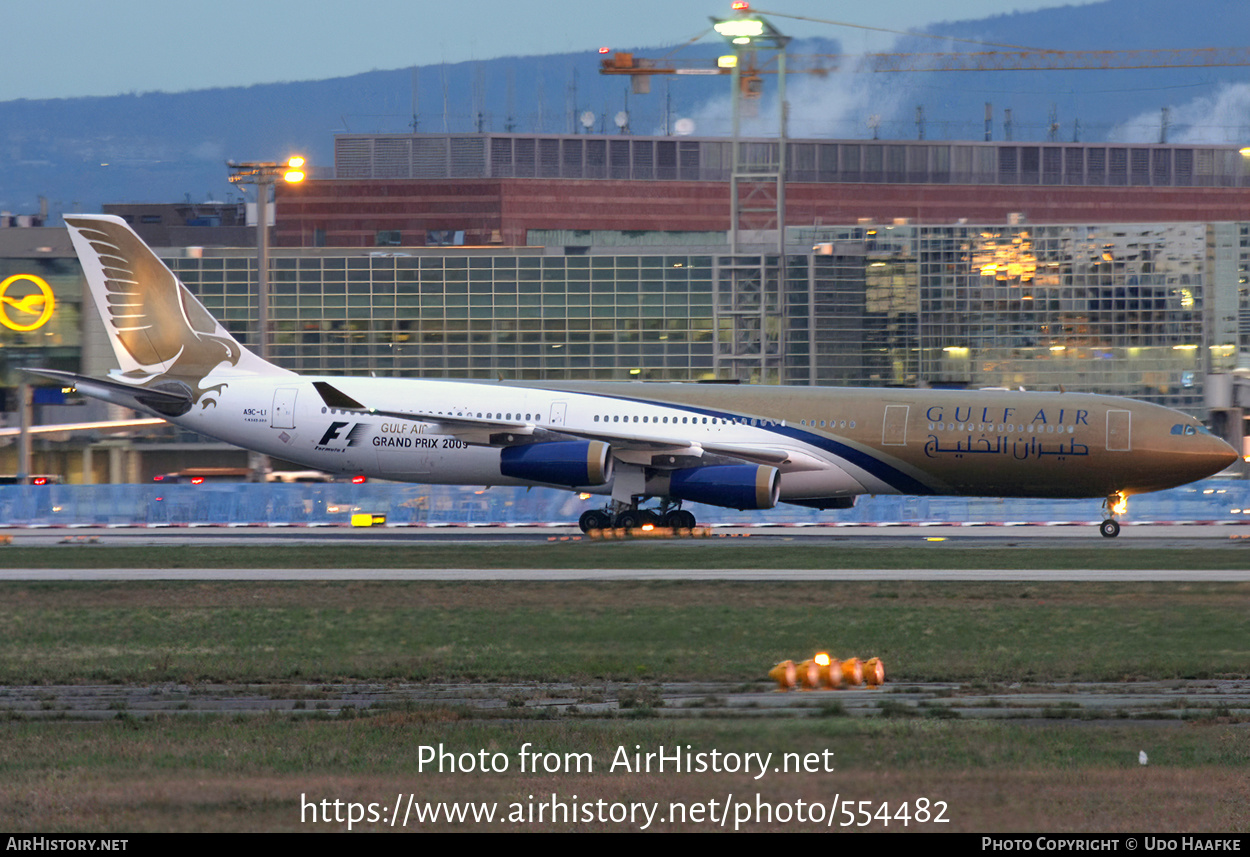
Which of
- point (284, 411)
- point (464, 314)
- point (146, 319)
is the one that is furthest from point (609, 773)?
point (464, 314)

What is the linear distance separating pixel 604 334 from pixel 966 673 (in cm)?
6202

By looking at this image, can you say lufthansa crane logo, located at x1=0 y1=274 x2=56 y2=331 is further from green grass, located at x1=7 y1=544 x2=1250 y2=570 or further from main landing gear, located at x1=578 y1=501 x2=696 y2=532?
main landing gear, located at x1=578 y1=501 x2=696 y2=532

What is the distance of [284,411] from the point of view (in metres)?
44.7

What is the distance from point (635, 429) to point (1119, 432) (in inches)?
509

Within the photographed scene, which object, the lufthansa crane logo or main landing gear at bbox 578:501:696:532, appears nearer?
main landing gear at bbox 578:501:696:532

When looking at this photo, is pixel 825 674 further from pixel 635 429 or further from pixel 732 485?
pixel 635 429

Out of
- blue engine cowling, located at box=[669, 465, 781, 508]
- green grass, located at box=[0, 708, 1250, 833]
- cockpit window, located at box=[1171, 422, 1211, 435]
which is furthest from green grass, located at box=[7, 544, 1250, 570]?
green grass, located at box=[0, 708, 1250, 833]

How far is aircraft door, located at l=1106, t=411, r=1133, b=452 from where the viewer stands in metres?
40.3

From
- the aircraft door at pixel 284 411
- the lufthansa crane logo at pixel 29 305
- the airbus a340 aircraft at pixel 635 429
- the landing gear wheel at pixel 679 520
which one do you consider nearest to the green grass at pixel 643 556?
the airbus a340 aircraft at pixel 635 429

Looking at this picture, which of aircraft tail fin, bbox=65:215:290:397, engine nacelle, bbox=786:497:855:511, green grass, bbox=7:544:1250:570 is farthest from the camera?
aircraft tail fin, bbox=65:215:290:397

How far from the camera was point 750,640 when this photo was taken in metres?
22.4

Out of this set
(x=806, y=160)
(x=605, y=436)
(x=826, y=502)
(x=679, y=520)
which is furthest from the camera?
(x=806, y=160)

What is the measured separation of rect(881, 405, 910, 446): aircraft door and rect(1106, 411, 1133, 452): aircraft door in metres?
5.25

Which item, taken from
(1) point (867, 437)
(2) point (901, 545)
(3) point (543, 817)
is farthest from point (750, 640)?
(1) point (867, 437)
